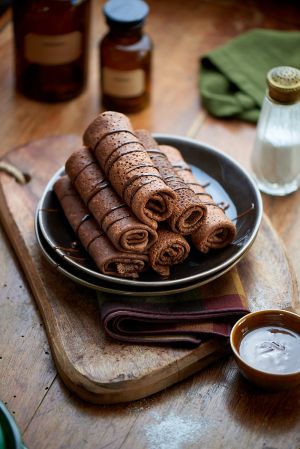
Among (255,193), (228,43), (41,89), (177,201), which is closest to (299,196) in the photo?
(255,193)

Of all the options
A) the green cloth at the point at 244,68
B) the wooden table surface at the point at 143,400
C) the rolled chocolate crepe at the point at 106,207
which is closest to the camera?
the wooden table surface at the point at 143,400

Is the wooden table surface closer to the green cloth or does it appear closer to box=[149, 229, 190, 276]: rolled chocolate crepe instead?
the green cloth

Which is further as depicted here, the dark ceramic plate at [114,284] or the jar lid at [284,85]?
the jar lid at [284,85]

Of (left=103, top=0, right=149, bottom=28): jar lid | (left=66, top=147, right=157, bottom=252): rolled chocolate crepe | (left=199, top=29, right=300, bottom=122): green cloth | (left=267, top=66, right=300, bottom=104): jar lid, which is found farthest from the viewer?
(left=199, top=29, right=300, bottom=122): green cloth

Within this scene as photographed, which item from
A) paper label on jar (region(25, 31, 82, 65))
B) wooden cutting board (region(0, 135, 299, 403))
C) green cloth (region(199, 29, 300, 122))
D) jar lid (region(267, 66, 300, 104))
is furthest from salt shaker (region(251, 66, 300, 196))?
paper label on jar (region(25, 31, 82, 65))

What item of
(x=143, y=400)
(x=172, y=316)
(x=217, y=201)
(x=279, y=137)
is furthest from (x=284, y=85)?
(x=143, y=400)

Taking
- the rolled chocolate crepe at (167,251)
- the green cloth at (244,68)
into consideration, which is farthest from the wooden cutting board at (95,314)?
the green cloth at (244,68)

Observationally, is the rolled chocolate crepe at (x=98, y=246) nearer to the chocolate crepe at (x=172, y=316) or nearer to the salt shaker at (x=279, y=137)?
the chocolate crepe at (x=172, y=316)
